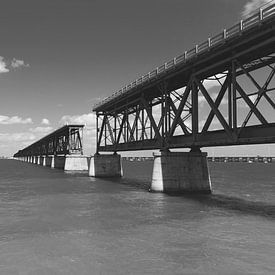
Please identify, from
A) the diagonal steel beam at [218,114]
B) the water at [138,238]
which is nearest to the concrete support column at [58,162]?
the water at [138,238]

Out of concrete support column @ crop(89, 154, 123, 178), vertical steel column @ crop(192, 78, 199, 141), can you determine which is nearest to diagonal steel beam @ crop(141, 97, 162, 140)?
vertical steel column @ crop(192, 78, 199, 141)

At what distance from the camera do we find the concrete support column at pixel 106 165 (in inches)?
3477

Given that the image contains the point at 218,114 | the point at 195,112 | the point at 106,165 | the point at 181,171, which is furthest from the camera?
the point at 106,165

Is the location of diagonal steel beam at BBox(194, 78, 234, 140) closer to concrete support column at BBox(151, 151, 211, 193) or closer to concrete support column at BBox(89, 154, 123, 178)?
concrete support column at BBox(151, 151, 211, 193)

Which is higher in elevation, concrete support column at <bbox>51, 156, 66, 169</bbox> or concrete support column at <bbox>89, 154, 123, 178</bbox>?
concrete support column at <bbox>51, 156, 66, 169</bbox>

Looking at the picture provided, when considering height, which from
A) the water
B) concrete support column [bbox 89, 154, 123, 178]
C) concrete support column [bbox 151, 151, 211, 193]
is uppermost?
concrete support column [bbox 89, 154, 123, 178]

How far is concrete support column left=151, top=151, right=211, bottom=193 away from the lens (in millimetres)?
46625

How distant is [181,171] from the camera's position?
154ft

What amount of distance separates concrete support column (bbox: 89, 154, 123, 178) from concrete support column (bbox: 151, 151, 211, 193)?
4163 cm

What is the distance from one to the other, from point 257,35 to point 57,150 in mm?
138499

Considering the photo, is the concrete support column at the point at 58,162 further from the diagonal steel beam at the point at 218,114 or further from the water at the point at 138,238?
the diagonal steel beam at the point at 218,114

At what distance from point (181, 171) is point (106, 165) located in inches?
1744

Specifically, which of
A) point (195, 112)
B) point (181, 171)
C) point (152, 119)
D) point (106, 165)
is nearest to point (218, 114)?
point (195, 112)

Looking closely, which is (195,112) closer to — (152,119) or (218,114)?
(218,114)
